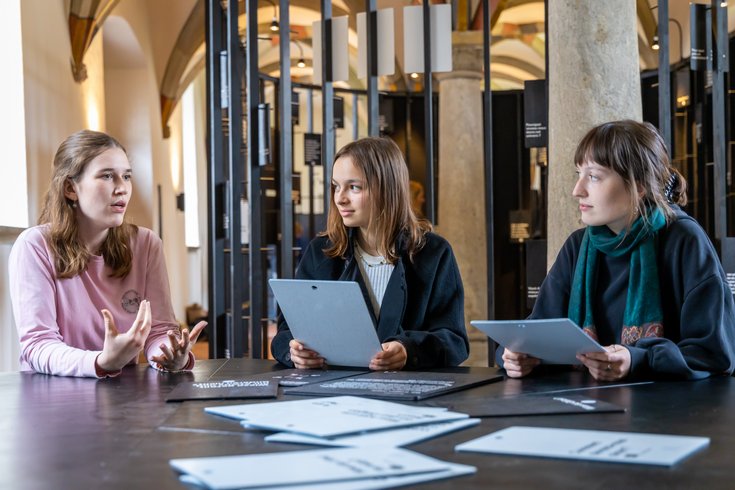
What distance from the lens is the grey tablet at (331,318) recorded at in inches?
86.2

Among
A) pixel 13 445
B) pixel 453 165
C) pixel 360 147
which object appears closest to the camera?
pixel 13 445

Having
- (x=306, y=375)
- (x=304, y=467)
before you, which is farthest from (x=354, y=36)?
(x=304, y=467)

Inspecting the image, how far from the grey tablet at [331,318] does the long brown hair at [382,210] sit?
496 millimetres

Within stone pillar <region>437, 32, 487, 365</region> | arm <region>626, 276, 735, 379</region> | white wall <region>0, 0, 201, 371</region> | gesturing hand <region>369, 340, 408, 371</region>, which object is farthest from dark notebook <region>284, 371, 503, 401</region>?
stone pillar <region>437, 32, 487, 365</region>

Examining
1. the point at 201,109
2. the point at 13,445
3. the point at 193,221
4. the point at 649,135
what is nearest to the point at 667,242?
the point at 649,135

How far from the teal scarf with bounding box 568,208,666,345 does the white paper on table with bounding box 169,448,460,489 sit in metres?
1.25

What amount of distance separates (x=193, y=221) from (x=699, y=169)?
12415mm

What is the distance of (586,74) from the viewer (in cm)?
391

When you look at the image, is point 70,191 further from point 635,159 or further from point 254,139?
point 635,159

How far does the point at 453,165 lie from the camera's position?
29.7 feet

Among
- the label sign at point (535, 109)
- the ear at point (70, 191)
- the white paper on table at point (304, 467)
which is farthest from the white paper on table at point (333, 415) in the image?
the label sign at point (535, 109)

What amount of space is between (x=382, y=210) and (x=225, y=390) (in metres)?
1.05

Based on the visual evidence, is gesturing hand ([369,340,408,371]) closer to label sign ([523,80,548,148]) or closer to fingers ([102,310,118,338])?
fingers ([102,310,118,338])

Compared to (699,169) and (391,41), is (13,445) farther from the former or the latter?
(699,169)
